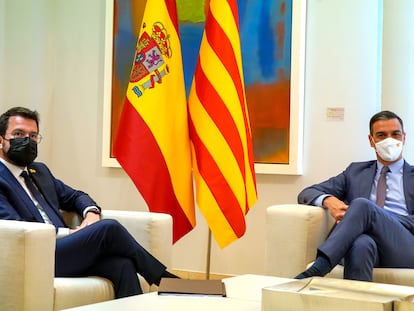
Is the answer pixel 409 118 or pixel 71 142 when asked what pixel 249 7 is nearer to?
pixel 409 118

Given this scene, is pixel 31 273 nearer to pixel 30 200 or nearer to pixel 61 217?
pixel 30 200

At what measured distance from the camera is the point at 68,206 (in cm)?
333

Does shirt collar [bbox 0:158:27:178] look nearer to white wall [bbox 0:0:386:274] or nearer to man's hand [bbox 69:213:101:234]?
man's hand [bbox 69:213:101:234]

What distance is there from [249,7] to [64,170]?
73.5 inches

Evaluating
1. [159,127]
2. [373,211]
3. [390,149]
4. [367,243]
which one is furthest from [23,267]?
[390,149]

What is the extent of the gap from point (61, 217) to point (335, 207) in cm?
140

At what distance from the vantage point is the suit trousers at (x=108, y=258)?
108 inches

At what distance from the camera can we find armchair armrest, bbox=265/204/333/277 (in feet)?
10.1

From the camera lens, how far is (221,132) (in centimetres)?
341

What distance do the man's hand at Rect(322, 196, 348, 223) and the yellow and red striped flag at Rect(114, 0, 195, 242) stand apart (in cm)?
74

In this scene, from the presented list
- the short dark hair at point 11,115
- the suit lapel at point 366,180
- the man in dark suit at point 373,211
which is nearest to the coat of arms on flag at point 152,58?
the short dark hair at point 11,115

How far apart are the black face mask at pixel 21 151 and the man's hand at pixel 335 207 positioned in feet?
5.03

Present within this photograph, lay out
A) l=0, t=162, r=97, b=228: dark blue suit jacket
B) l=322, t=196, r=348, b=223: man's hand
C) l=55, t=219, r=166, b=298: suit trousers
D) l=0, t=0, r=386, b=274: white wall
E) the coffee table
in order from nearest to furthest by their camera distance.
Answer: the coffee table → l=55, t=219, r=166, b=298: suit trousers → l=0, t=162, r=97, b=228: dark blue suit jacket → l=322, t=196, r=348, b=223: man's hand → l=0, t=0, r=386, b=274: white wall

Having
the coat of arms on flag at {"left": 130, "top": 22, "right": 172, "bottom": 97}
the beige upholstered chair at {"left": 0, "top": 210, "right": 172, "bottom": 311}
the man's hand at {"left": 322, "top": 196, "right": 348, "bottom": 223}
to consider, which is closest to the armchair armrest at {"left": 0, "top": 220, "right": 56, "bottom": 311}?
the beige upholstered chair at {"left": 0, "top": 210, "right": 172, "bottom": 311}
